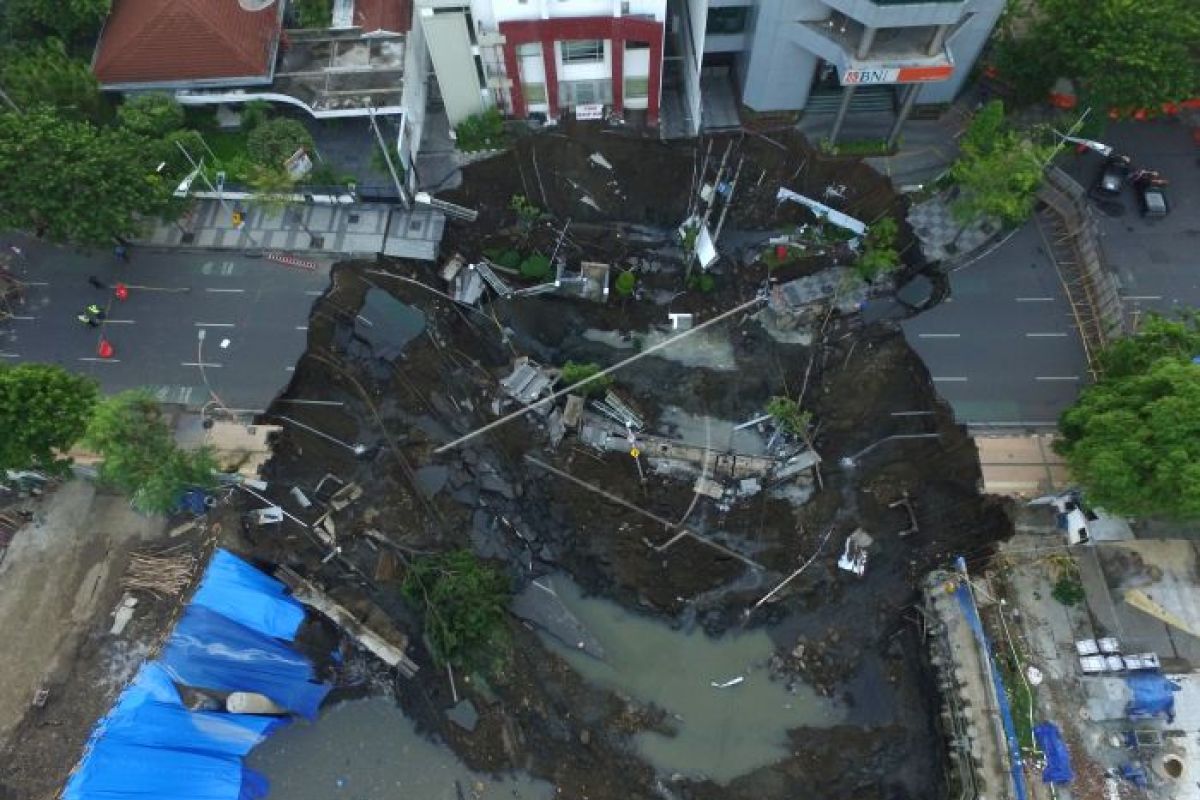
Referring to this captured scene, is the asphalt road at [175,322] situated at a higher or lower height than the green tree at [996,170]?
lower

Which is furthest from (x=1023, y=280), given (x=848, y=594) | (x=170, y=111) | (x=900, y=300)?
(x=170, y=111)

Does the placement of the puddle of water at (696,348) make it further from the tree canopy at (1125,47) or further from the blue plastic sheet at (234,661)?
the blue plastic sheet at (234,661)

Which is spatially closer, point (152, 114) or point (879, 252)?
point (152, 114)

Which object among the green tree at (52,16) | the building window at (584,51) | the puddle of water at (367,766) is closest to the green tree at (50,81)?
the green tree at (52,16)

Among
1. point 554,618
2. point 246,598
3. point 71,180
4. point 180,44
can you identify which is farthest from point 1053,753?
point 180,44

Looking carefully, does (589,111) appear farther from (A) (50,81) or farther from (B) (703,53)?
(A) (50,81)

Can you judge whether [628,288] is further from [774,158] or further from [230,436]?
[230,436]

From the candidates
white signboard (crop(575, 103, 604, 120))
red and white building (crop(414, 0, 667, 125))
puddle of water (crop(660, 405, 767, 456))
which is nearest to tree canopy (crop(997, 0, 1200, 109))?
red and white building (crop(414, 0, 667, 125))
